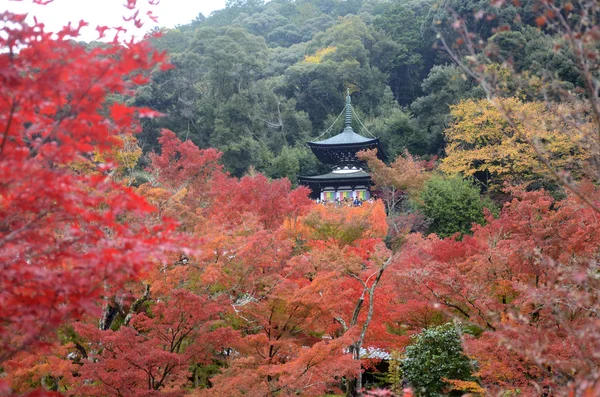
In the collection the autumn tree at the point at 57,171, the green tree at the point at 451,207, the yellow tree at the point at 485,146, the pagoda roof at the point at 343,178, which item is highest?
the autumn tree at the point at 57,171

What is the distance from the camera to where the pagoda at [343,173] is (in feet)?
78.1

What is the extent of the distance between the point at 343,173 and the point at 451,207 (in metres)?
6.73

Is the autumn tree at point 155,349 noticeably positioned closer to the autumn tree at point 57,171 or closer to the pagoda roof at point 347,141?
the autumn tree at point 57,171

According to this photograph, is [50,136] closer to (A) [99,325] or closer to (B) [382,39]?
(A) [99,325]

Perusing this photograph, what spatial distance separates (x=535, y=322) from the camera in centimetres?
812

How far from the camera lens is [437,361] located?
10000 mm

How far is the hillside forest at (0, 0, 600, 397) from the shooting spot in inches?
100

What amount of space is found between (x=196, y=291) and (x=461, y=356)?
5.00 m

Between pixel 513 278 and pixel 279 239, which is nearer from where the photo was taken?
pixel 513 278

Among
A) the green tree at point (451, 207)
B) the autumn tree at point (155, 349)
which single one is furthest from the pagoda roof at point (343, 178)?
the autumn tree at point (155, 349)

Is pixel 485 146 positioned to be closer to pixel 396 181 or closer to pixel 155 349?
pixel 396 181

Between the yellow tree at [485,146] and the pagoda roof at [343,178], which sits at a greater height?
the yellow tree at [485,146]

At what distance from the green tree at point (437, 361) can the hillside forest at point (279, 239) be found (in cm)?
4

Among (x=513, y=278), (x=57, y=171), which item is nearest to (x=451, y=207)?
(x=513, y=278)
